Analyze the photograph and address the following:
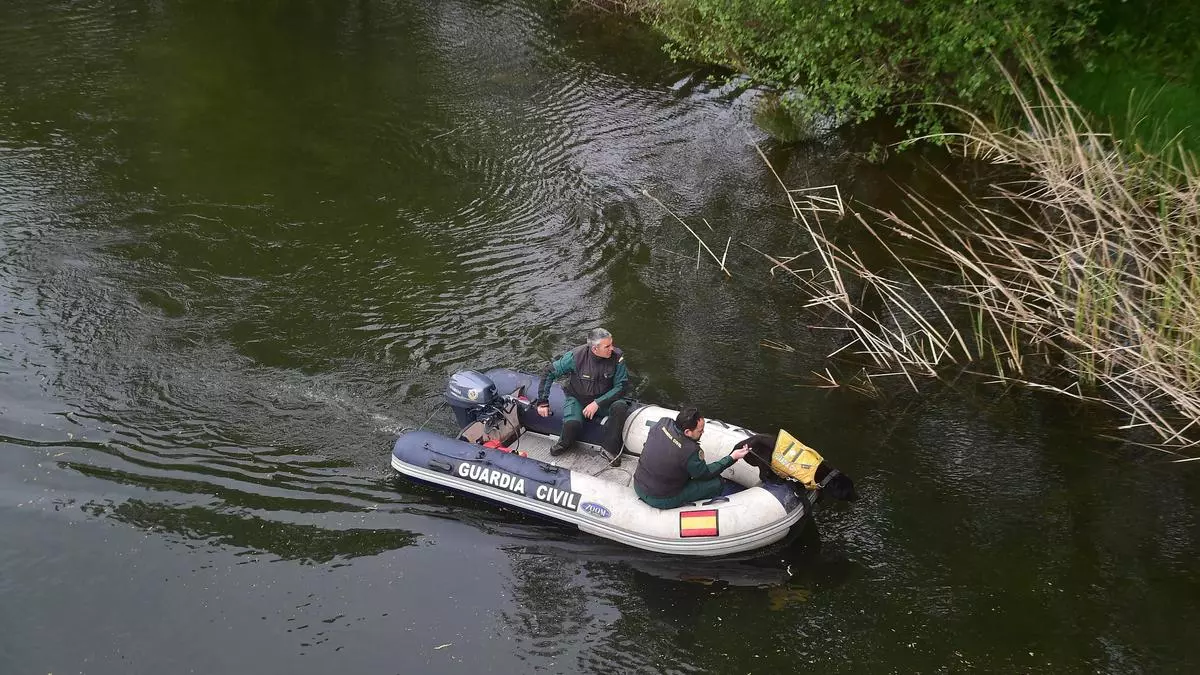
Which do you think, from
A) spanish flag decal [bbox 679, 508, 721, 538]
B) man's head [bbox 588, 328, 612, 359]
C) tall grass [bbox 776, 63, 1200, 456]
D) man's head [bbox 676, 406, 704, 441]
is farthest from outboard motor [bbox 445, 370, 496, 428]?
tall grass [bbox 776, 63, 1200, 456]

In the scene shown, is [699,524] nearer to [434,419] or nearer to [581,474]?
[581,474]

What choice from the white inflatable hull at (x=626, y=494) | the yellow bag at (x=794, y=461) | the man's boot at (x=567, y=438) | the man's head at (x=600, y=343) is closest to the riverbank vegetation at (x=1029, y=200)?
the yellow bag at (x=794, y=461)

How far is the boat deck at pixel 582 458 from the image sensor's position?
25.2 ft

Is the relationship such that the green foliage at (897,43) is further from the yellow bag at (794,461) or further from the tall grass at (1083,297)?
the yellow bag at (794,461)

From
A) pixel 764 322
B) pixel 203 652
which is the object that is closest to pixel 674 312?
pixel 764 322

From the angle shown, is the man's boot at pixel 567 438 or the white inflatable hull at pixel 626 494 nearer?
the white inflatable hull at pixel 626 494

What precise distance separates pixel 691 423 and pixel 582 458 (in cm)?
155

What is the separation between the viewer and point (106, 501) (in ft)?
24.9

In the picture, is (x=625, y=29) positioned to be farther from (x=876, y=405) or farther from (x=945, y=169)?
(x=876, y=405)

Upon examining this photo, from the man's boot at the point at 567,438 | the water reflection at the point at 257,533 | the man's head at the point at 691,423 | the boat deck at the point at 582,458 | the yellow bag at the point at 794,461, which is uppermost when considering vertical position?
the man's head at the point at 691,423

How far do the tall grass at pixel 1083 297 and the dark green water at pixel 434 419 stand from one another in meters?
0.51

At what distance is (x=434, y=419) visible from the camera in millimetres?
8570

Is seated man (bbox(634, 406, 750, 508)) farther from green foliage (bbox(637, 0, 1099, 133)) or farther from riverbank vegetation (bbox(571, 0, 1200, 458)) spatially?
green foliage (bbox(637, 0, 1099, 133))

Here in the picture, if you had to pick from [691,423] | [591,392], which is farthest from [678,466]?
[591,392]
